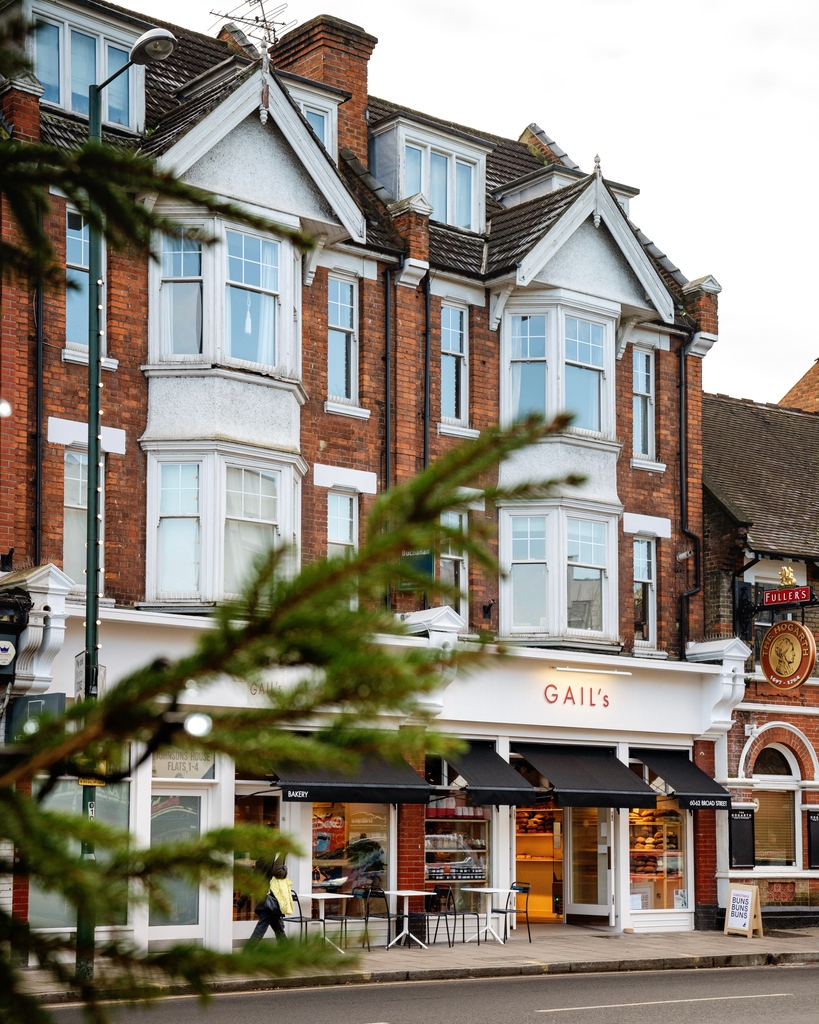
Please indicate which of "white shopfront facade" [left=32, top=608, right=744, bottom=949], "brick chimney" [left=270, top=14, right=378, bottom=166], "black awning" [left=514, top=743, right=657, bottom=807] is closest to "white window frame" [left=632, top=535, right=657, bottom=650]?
"white shopfront facade" [left=32, top=608, right=744, bottom=949]

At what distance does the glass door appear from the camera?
81.8 feet

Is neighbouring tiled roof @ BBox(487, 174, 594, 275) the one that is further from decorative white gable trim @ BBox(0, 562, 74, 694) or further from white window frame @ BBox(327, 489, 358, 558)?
decorative white gable trim @ BBox(0, 562, 74, 694)

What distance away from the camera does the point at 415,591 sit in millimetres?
2250

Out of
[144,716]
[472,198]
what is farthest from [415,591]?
[472,198]

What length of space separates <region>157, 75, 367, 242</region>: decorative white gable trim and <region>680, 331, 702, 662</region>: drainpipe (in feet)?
24.6

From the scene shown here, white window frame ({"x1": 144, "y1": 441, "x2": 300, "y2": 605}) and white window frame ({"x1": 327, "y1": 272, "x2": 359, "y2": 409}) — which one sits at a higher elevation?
white window frame ({"x1": 327, "y1": 272, "x2": 359, "y2": 409})

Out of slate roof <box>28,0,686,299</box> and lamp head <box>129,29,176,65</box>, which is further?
slate roof <box>28,0,686,299</box>

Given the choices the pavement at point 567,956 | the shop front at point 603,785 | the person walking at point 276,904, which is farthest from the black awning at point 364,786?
the pavement at point 567,956

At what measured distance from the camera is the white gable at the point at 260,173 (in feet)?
68.5

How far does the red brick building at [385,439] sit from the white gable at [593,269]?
5 centimetres

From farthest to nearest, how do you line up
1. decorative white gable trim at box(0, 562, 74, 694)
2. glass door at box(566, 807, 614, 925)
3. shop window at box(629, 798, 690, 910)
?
1. shop window at box(629, 798, 690, 910)
2. glass door at box(566, 807, 614, 925)
3. decorative white gable trim at box(0, 562, 74, 694)

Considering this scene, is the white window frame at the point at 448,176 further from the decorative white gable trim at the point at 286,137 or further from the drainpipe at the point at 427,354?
the decorative white gable trim at the point at 286,137

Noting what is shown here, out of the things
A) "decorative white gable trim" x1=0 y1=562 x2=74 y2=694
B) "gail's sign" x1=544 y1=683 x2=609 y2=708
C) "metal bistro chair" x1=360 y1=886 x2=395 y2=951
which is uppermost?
"decorative white gable trim" x1=0 y1=562 x2=74 y2=694

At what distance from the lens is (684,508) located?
88.3 ft
